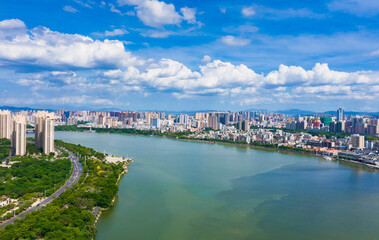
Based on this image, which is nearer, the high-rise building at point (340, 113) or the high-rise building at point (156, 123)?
the high-rise building at point (156, 123)

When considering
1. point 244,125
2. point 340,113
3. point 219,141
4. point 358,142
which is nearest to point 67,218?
point 358,142

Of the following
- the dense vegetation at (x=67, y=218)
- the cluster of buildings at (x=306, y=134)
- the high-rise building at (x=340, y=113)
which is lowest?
the dense vegetation at (x=67, y=218)

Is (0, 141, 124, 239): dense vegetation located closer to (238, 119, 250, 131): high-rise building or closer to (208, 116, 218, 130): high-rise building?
(238, 119, 250, 131): high-rise building

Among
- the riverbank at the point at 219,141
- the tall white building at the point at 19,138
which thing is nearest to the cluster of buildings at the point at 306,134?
the riverbank at the point at 219,141

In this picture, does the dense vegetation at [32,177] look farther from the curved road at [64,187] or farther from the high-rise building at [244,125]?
the high-rise building at [244,125]

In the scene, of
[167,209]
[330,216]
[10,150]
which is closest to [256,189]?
[330,216]

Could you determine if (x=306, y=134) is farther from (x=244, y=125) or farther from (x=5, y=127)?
(x=5, y=127)

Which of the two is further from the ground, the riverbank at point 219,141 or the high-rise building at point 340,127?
the high-rise building at point 340,127

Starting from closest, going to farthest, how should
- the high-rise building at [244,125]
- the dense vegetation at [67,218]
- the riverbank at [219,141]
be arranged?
the dense vegetation at [67,218] → the riverbank at [219,141] → the high-rise building at [244,125]

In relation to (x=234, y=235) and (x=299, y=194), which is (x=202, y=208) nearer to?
(x=234, y=235)
